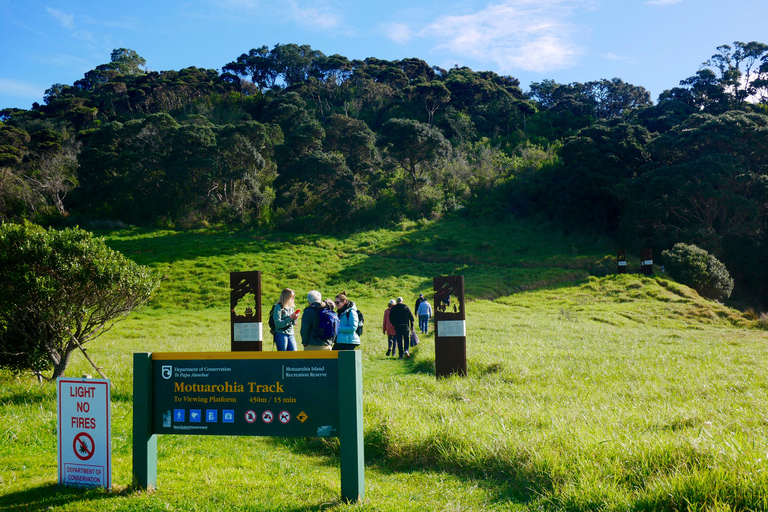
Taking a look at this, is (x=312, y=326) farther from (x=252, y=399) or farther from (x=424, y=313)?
(x=424, y=313)

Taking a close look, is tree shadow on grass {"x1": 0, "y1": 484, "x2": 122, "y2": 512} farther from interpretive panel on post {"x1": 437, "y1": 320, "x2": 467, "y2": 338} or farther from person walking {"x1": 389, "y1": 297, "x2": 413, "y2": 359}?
person walking {"x1": 389, "y1": 297, "x2": 413, "y2": 359}

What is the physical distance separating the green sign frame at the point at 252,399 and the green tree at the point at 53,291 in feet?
13.1

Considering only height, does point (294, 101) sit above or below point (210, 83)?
below

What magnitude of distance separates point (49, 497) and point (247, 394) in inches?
70.4

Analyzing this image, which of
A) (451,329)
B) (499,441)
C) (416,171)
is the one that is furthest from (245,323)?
(416,171)

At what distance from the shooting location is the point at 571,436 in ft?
15.0

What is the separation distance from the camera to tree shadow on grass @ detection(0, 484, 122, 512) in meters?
3.81

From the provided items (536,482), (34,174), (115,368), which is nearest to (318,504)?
(536,482)

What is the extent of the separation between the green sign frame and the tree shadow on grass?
30cm

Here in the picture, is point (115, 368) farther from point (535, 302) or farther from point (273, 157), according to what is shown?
point (273, 157)

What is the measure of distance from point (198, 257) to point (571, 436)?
34082mm

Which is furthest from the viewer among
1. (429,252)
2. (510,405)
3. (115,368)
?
(429,252)

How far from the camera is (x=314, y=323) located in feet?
26.0

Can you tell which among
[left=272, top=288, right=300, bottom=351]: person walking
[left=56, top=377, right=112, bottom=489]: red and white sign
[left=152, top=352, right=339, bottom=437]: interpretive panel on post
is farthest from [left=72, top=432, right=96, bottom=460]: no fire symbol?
[left=272, top=288, right=300, bottom=351]: person walking
